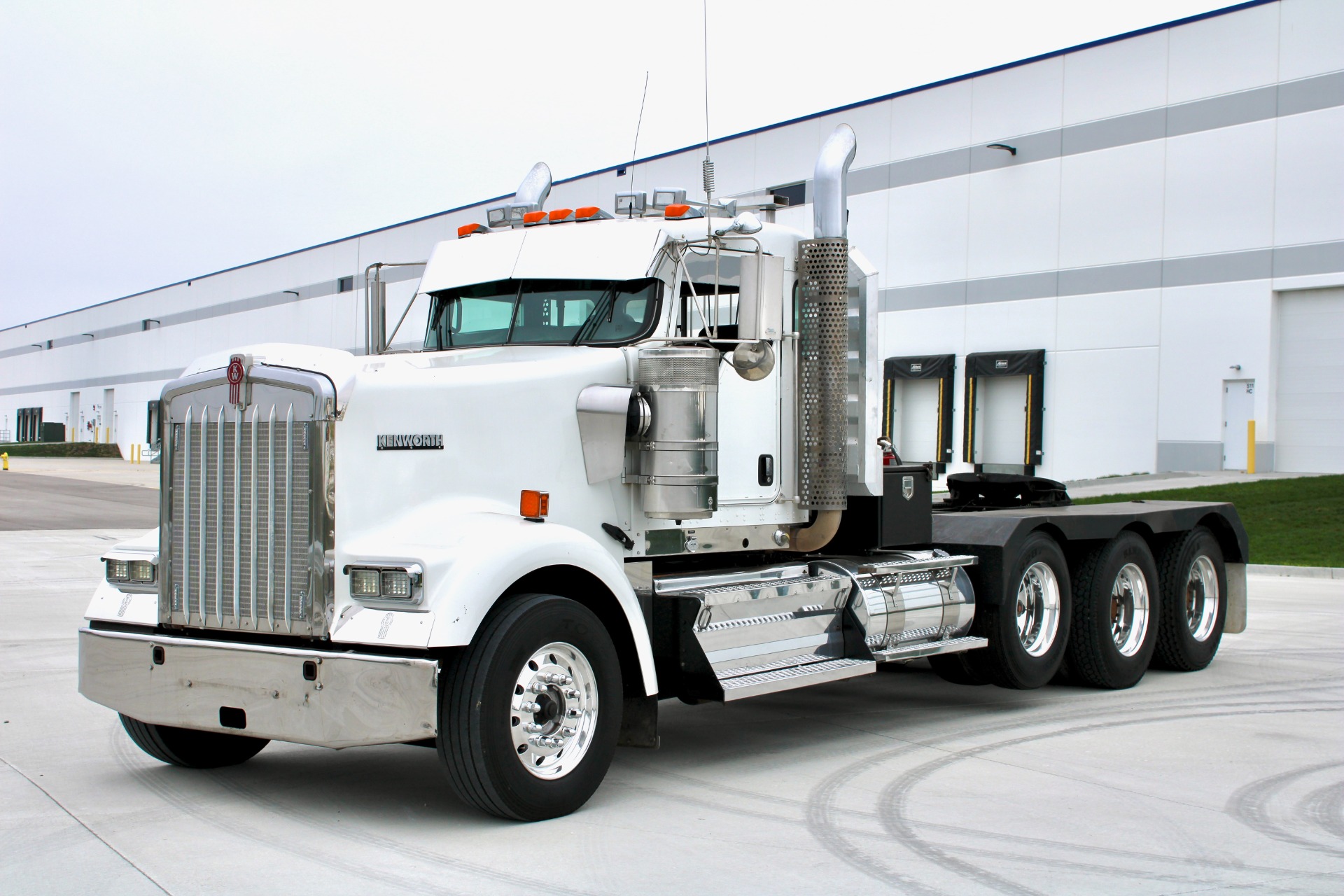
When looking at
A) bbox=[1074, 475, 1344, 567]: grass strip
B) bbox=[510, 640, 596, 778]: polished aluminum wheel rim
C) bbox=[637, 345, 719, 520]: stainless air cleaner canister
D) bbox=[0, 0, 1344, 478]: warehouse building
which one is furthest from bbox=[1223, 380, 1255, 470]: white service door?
bbox=[510, 640, 596, 778]: polished aluminum wheel rim

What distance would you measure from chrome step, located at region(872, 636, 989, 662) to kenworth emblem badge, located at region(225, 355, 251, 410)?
152 inches

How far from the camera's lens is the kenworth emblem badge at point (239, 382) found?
614cm

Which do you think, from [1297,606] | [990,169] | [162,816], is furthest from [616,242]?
[990,169]

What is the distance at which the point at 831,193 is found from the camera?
791cm

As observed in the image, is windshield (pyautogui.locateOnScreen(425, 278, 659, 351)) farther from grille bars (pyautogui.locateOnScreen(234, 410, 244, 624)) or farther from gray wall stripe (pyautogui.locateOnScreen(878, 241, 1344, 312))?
gray wall stripe (pyautogui.locateOnScreen(878, 241, 1344, 312))

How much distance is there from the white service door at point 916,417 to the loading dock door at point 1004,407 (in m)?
1.23

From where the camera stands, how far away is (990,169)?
112 feet

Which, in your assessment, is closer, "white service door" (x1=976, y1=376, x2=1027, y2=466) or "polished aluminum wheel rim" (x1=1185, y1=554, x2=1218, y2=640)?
"polished aluminum wheel rim" (x1=1185, y1=554, x2=1218, y2=640)

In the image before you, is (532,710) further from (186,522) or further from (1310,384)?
(1310,384)

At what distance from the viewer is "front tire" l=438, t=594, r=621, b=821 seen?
559 cm

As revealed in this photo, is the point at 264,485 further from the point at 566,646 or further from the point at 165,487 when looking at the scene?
the point at 566,646

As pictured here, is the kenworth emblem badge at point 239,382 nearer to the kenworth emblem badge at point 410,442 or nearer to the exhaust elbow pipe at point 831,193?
the kenworth emblem badge at point 410,442

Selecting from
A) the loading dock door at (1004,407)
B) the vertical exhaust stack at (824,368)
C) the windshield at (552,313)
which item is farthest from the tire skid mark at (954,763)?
the loading dock door at (1004,407)

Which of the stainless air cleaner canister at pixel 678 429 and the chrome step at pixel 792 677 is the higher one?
the stainless air cleaner canister at pixel 678 429
